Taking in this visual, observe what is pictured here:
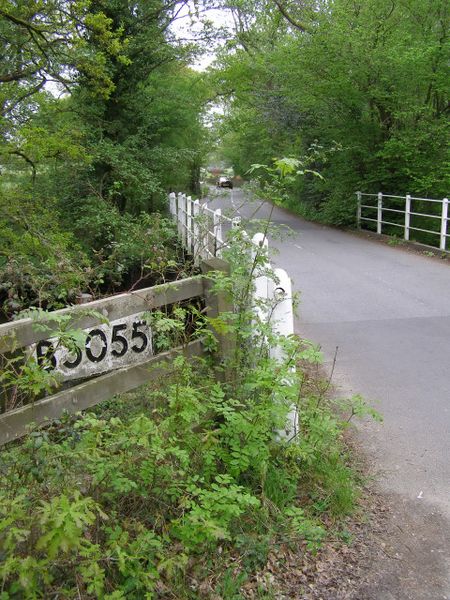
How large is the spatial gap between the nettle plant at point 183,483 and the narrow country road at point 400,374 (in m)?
0.44

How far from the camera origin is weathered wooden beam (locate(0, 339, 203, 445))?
2.78 meters

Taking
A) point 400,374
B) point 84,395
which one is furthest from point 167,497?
point 400,374

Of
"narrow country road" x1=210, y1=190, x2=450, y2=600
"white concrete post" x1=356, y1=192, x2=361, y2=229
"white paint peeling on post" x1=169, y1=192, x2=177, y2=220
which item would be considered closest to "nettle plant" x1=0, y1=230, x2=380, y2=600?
"narrow country road" x1=210, y1=190, x2=450, y2=600

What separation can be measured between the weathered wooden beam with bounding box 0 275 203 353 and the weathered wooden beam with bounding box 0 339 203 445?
0.33 m

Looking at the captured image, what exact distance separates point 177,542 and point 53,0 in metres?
11.9

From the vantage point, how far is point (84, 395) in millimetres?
3068

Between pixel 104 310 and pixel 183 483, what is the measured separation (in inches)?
41.7

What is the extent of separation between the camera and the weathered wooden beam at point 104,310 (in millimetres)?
2697

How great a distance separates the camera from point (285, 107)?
23844 millimetres

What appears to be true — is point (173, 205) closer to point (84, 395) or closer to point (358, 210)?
point (358, 210)

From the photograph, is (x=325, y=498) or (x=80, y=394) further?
(x=325, y=498)

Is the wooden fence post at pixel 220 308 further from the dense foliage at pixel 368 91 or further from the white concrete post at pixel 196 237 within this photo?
the dense foliage at pixel 368 91

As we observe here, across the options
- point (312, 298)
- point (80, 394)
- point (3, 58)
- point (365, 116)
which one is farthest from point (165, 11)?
point (80, 394)

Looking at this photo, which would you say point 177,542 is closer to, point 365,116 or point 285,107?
point 365,116
